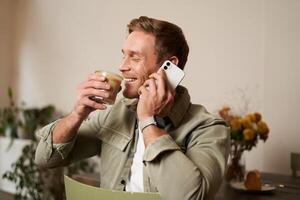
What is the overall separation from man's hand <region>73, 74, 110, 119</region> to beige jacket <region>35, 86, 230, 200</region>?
0.41 ft

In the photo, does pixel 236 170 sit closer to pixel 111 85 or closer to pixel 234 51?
pixel 234 51

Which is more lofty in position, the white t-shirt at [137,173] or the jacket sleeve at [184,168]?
the jacket sleeve at [184,168]

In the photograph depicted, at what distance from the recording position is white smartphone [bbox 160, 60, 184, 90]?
1.04 meters

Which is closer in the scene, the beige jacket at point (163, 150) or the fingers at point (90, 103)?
the beige jacket at point (163, 150)

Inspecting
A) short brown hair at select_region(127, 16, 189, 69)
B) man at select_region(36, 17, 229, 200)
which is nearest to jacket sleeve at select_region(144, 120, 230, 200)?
man at select_region(36, 17, 229, 200)

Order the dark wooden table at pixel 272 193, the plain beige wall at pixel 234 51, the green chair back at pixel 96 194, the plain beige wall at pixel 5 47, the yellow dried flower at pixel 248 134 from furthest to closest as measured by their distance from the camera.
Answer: the plain beige wall at pixel 5 47 < the plain beige wall at pixel 234 51 < the yellow dried flower at pixel 248 134 < the dark wooden table at pixel 272 193 < the green chair back at pixel 96 194

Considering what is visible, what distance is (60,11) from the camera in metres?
3.59

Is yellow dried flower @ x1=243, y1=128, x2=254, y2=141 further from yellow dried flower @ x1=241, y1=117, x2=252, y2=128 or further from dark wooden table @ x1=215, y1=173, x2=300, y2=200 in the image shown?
dark wooden table @ x1=215, y1=173, x2=300, y2=200

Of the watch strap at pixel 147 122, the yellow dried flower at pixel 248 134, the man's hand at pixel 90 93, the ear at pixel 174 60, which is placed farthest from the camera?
the yellow dried flower at pixel 248 134

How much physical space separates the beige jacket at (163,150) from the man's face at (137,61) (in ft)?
0.28

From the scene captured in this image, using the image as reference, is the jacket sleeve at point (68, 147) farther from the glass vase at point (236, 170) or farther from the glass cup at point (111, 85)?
the glass vase at point (236, 170)

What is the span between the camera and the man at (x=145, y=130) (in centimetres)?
90

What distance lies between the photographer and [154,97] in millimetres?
974

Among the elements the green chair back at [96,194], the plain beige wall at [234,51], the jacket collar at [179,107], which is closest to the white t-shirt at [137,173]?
the jacket collar at [179,107]
